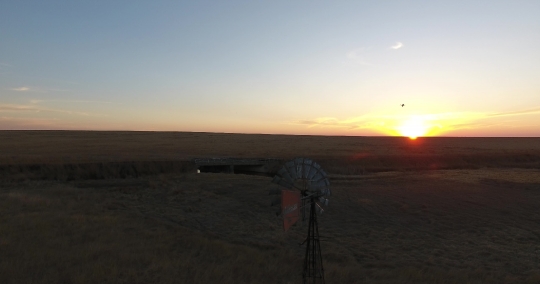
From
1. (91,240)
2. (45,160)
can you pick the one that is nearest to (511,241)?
(91,240)

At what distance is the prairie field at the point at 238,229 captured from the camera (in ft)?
36.4

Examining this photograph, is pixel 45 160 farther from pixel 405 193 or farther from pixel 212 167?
pixel 405 193

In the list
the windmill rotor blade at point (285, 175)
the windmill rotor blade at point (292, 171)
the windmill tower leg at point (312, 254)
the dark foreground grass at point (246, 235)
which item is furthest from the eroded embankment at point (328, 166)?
the windmill rotor blade at point (292, 171)

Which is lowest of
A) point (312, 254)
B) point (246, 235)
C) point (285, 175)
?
point (246, 235)

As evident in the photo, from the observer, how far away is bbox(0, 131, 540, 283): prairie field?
11.1 metres

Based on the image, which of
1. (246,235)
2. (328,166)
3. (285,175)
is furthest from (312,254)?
(328,166)

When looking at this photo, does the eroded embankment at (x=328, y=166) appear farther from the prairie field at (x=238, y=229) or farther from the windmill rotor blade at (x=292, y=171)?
the windmill rotor blade at (x=292, y=171)

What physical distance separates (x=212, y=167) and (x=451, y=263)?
2636cm

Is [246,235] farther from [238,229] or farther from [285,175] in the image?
[285,175]

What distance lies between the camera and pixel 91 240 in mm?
13305

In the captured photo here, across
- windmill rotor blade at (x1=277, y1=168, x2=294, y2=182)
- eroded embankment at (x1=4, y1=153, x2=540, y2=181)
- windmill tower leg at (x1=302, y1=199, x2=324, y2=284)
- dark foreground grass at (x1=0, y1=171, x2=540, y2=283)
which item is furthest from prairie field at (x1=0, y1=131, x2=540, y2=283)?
windmill rotor blade at (x1=277, y1=168, x2=294, y2=182)

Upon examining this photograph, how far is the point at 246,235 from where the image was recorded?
1577 cm

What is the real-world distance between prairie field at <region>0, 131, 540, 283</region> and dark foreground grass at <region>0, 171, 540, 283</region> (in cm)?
5

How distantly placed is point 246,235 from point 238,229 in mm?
983
